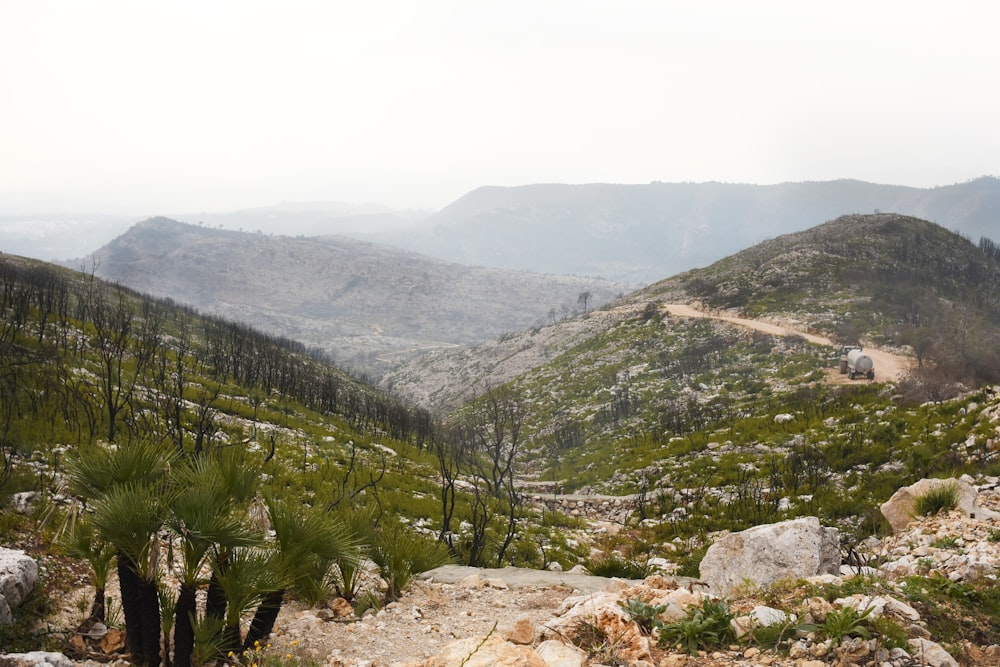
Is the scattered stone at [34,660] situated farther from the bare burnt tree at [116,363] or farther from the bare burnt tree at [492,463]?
the bare burnt tree at [116,363]

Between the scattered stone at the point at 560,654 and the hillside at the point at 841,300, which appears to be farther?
the hillside at the point at 841,300

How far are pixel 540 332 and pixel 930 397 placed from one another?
65012 mm

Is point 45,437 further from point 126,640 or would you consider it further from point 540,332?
point 540,332

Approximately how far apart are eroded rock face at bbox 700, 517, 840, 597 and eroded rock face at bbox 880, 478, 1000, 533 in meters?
3.34

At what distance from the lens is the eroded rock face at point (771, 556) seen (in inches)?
309

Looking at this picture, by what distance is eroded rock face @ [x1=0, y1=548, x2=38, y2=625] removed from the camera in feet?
15.7

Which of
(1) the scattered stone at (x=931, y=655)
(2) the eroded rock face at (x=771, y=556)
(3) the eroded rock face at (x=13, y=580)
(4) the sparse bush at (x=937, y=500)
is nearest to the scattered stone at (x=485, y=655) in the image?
(1) the scattered stone at (x=931, y=655)

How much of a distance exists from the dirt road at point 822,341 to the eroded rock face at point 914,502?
75.3ft

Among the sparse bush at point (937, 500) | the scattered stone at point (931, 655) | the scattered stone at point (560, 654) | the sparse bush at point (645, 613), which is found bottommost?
the sparse bush at point (937, 500)

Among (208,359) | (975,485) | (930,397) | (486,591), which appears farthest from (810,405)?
(208,359)

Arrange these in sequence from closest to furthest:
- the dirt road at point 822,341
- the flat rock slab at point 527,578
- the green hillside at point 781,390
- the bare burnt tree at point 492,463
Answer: the flat rock slab at point 527,578 → the bare burnt tree at point 492,463 → the green hillside at point 781,390 → the dirt road at point 822,341

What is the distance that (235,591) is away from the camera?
4.71 m

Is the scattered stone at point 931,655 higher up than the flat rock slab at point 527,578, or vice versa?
the scattered stone at point 931,655

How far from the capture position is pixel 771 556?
26.6 ft
